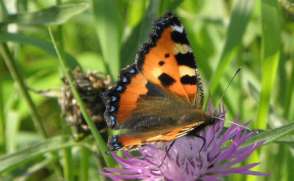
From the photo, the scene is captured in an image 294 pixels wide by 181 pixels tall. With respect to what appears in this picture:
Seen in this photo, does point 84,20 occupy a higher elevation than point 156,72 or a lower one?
higher

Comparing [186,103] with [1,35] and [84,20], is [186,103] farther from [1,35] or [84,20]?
[84,20]

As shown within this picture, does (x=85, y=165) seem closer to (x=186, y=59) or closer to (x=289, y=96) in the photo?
(x=186, y=59)

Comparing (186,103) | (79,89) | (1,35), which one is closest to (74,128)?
(79,89)

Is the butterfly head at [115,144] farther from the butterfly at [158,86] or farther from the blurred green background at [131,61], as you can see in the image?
the blurred green background at [131,61]

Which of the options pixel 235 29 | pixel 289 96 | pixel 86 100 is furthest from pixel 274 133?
pixel 86 100

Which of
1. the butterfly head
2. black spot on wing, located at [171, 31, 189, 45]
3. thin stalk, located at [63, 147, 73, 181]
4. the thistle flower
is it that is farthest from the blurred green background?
the butterfly head

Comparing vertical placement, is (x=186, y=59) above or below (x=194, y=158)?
above
